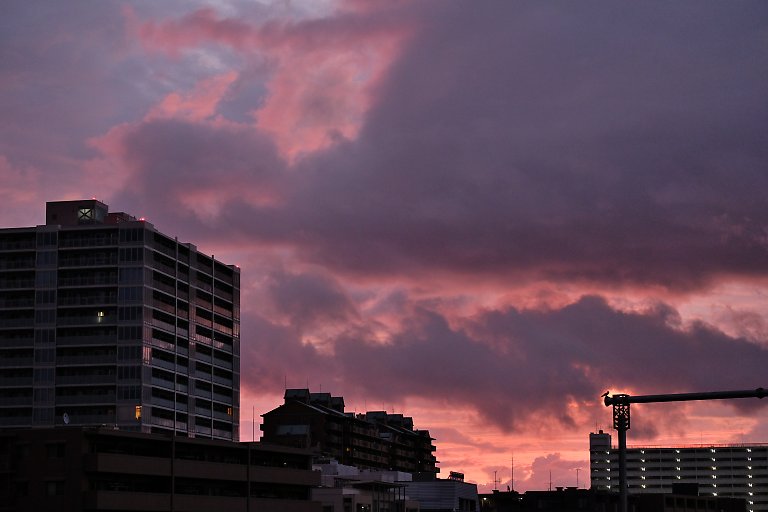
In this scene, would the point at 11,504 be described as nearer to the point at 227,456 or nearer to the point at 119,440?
the point at 119,440

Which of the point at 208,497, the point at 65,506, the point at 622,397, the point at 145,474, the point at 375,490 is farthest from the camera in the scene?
the point at 375,490

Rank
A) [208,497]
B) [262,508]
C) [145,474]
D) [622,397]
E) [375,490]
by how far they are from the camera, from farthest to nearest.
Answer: [375,490] < [262,508] < [208,497] < [145,474] < [622,397]

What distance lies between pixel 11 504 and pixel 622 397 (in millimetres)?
72030

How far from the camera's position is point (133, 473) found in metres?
128

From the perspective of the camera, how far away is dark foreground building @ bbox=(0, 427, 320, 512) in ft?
399

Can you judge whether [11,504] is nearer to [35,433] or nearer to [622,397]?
[35,433]

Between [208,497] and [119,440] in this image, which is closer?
[119,440]

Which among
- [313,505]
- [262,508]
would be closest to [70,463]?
[262,508]

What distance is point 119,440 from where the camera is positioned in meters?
128

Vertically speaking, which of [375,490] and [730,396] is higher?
[730,396]

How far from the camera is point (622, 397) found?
75.7 meters

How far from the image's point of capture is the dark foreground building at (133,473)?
399 feet

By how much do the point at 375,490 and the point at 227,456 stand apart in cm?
3610

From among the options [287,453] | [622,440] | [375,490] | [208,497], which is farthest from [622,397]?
[375,490]
